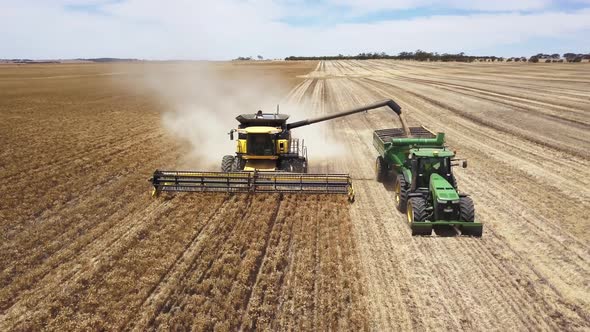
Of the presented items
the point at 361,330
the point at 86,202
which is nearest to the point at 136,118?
the point at 86,202

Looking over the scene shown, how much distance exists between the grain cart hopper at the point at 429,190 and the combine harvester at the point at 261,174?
1.81m

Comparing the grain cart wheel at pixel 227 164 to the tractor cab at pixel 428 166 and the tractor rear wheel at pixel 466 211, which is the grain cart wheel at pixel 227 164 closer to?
the tractor cab at pixel 428 166

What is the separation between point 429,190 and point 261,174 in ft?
17.5

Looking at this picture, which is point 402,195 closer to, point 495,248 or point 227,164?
point 495,248

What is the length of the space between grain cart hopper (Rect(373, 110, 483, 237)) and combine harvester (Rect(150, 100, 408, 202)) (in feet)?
5.95

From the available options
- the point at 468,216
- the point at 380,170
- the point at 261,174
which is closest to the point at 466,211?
the point at 468,216

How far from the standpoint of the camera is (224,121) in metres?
26.5

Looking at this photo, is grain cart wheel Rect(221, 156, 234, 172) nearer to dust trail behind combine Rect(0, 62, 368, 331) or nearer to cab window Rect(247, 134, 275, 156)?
cab window Rect(247, 134, 275, 156)

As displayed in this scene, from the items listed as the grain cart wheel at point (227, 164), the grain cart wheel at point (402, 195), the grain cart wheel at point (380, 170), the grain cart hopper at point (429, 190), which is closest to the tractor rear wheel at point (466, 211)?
the grain cart hopper at point (429, 190)

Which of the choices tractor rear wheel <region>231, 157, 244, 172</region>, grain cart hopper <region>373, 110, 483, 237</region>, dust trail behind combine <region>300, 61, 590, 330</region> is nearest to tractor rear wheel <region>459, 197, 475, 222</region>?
grain cart hopper <region>373, 110, 483, 237</region>

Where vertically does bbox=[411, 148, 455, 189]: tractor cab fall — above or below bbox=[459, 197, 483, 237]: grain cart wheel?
above

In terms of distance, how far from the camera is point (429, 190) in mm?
10844

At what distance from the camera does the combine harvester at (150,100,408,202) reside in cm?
1303

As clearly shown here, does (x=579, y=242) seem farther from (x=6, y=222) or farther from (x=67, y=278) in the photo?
(x=6, y=222)
